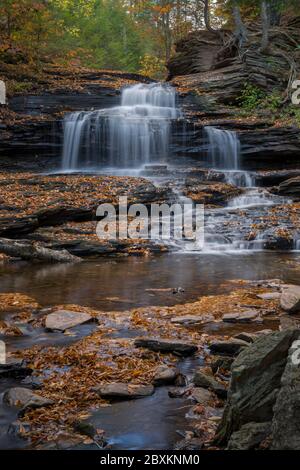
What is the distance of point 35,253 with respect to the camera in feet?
37.3

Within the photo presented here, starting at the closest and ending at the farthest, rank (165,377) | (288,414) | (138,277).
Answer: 1. (288,414)
2. (165,377)
3. (138,277)

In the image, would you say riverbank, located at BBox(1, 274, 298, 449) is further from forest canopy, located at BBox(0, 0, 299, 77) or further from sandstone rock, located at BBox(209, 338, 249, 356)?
forest canopy, located at BBox(0, 0, 299, 77)

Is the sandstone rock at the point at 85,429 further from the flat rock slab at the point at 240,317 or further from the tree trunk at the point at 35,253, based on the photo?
the tree trunk at the point at 35,253

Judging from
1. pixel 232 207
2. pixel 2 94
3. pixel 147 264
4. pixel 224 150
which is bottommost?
pixel 147 264

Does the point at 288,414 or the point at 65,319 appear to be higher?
the point at 288,414

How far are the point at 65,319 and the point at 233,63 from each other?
74.6ft

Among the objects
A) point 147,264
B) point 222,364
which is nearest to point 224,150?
point 147,264

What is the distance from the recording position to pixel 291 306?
638 centimetres

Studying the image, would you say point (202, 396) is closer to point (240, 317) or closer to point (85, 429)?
point (85, 429)

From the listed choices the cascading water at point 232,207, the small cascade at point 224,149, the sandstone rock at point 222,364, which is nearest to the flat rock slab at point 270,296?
the sandstone rock at point 222,364

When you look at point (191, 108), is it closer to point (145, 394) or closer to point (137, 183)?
point (137, 183)

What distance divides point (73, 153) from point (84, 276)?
Answer: 11332mm

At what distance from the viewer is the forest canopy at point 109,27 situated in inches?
960

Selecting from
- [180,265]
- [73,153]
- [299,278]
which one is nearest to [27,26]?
[73,153]
